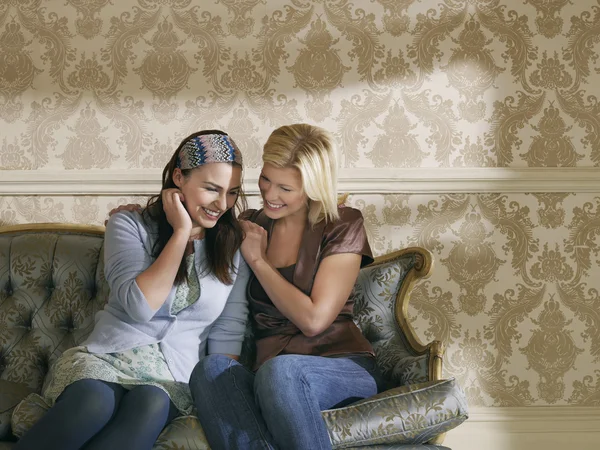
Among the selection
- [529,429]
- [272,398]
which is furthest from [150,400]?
[529,429]

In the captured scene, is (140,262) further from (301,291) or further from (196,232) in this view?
(301,291)

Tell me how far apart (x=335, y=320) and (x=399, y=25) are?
139 centimetres

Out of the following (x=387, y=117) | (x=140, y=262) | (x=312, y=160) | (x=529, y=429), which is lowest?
(x=529, y=429)

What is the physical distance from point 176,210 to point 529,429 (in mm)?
1785

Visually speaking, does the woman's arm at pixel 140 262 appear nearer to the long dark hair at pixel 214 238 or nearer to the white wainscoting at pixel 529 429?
the long dark hair at pixel 214 238

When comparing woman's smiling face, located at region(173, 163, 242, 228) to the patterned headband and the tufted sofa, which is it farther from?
the tufted sofa

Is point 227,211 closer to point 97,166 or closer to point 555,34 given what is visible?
point 97,166

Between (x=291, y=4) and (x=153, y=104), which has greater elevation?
(x=291, y=4)

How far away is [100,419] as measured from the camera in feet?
6.09

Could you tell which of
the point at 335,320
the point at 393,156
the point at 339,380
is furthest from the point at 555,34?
the point at 339,380

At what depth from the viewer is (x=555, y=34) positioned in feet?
10.3

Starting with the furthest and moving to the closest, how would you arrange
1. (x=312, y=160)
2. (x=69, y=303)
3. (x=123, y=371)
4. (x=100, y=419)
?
(x=69, y=303)
(x=312, y=160)
(x=123, y=371)
(x=100, y=419)

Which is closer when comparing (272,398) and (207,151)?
(272,398)

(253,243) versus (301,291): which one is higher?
(253,243)
